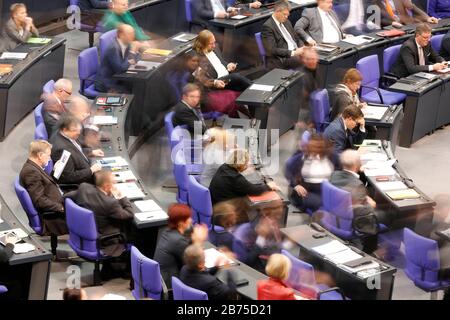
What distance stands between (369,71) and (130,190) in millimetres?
4495

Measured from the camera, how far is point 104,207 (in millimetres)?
8508

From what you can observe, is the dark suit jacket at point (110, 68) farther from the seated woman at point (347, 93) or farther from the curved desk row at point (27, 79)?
the seated woman at point (347, 93)

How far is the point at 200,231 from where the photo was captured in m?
8.02

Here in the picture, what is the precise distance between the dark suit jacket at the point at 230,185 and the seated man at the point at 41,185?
1.48m

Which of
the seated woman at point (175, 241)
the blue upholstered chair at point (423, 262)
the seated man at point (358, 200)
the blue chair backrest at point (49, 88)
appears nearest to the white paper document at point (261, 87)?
the seated man at point (358, 200)

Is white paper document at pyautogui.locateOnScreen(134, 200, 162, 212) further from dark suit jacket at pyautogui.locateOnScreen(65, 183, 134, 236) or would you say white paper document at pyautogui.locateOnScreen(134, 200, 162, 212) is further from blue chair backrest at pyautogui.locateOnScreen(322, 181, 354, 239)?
blue chair backrest at pyautogui.locateOnScreen(322, 181, 354, 239)

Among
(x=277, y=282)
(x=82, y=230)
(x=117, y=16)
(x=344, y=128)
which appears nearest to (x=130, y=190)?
(x=82, y=230)

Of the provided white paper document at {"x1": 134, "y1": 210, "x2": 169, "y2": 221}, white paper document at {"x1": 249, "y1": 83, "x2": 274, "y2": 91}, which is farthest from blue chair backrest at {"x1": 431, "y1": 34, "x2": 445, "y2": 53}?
white paper document at {"x1": 134, "y1": 210, "x2": 169, "y2": 221}

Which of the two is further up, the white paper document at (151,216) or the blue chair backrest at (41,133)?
the blue chair backrest at (41,133)

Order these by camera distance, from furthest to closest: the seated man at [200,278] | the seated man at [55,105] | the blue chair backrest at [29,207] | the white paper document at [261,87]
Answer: the white paper document at [261,87], the seated man at [55,105], the blue chair backrest at [29,207], the seated man at [200,278]

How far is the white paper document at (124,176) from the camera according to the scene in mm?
9241

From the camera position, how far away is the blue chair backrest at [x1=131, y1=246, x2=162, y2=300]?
7559 mm

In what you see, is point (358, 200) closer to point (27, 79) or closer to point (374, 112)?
point (374, 112)
